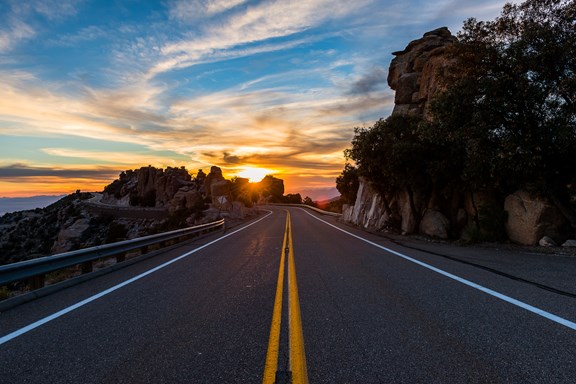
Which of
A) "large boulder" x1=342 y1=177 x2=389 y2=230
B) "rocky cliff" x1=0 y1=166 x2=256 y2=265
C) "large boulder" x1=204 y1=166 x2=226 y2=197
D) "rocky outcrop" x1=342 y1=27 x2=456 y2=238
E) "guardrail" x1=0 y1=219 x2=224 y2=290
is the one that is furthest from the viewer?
"large boulder" x1=204 y1=166 x2=226 y2=197

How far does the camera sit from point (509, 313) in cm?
530

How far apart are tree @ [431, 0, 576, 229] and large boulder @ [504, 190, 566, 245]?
0.43 m

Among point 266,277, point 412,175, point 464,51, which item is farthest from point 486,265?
point 412,175

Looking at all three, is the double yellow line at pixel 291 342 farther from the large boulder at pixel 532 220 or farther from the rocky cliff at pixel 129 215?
the rocky cliff at pixel 129 215

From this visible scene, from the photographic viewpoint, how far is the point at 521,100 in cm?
1327

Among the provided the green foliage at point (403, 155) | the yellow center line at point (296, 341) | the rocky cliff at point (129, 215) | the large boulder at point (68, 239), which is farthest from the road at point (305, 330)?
the large boulder at point (68, 239)

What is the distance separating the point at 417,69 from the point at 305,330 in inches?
1661

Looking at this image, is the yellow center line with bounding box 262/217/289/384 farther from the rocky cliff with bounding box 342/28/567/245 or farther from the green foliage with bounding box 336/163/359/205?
the green foliage with bounding box 336/163/359/205

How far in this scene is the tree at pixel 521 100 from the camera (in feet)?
42.1

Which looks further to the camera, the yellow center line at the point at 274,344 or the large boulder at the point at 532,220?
the large boulder at the point at 532,220

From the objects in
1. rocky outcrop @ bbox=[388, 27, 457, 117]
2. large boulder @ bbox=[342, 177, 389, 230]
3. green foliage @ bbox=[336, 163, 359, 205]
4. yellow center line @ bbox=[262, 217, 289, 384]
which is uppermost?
rocky outcrop @ bbox=[388, 27, 457, 117]

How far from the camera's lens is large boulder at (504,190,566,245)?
44.5 ft

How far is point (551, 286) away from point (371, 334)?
4.91 m

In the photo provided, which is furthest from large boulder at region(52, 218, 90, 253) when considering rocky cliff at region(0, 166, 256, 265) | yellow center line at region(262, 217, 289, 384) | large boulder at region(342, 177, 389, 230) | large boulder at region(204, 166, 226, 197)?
yellow center line at region(262, 217, 289, 384)
